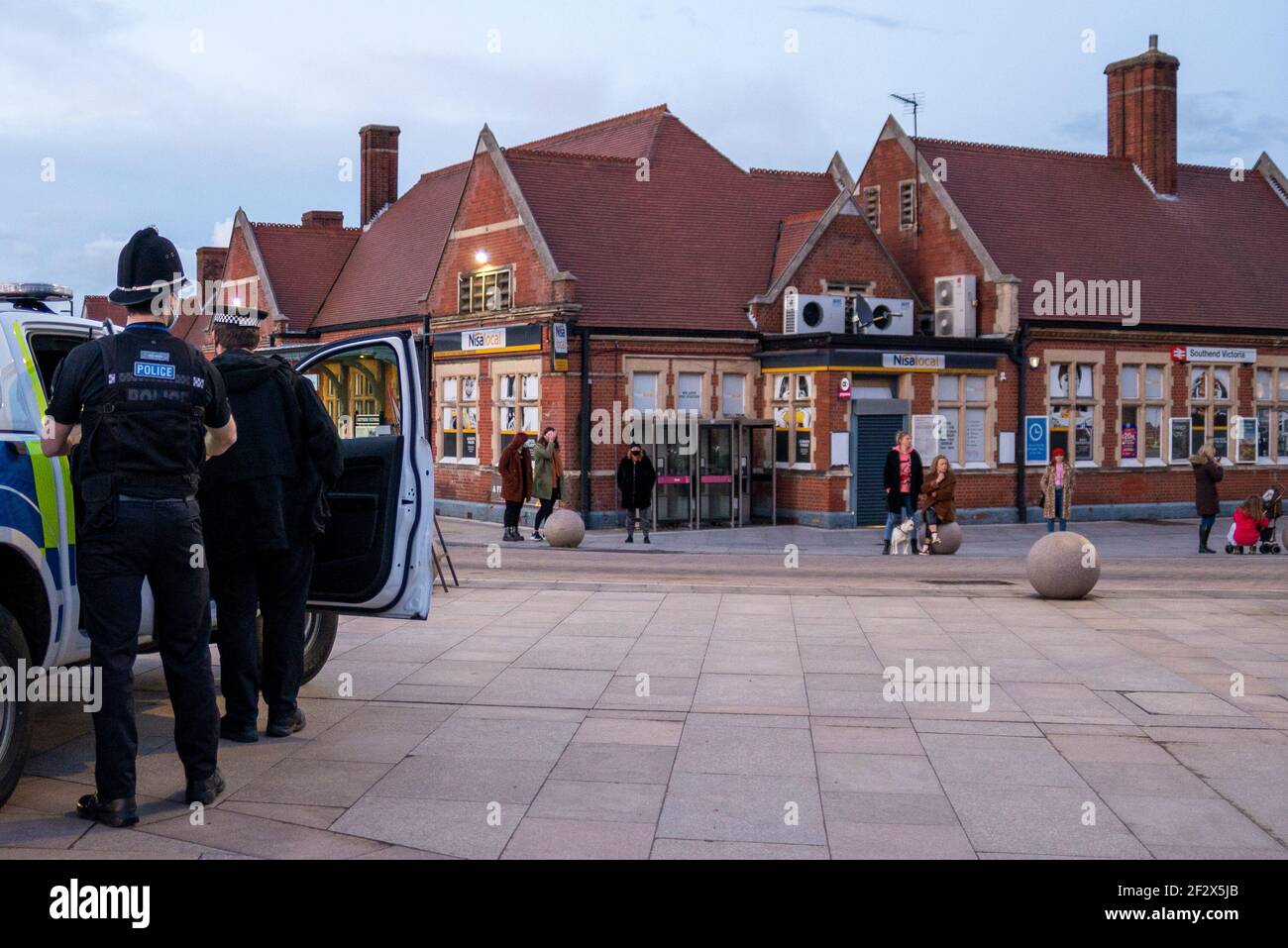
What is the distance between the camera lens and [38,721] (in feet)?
25.3

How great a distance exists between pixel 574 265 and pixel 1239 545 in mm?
14549

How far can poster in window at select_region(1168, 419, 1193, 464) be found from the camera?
32.9m

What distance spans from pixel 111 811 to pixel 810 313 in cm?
2532

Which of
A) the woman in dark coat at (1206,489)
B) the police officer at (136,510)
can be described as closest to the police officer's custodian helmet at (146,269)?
the police officer at (136,510)

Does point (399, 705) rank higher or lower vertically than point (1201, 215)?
lower

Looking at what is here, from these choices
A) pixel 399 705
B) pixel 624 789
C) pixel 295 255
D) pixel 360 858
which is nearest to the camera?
pixel 360 858

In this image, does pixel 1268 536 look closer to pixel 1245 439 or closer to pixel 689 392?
pixel 1245 439

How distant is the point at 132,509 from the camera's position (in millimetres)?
5727

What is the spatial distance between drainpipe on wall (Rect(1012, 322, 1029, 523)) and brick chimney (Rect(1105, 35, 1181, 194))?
946 centimetres

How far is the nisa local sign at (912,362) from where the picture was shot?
28491mm

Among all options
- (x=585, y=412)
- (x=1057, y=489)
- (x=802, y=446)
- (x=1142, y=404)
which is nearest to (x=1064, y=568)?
(x=1057, y=489)

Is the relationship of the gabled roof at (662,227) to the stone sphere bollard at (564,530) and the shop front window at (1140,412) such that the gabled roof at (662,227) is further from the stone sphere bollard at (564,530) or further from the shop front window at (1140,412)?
the shop front window at (1140,412)
